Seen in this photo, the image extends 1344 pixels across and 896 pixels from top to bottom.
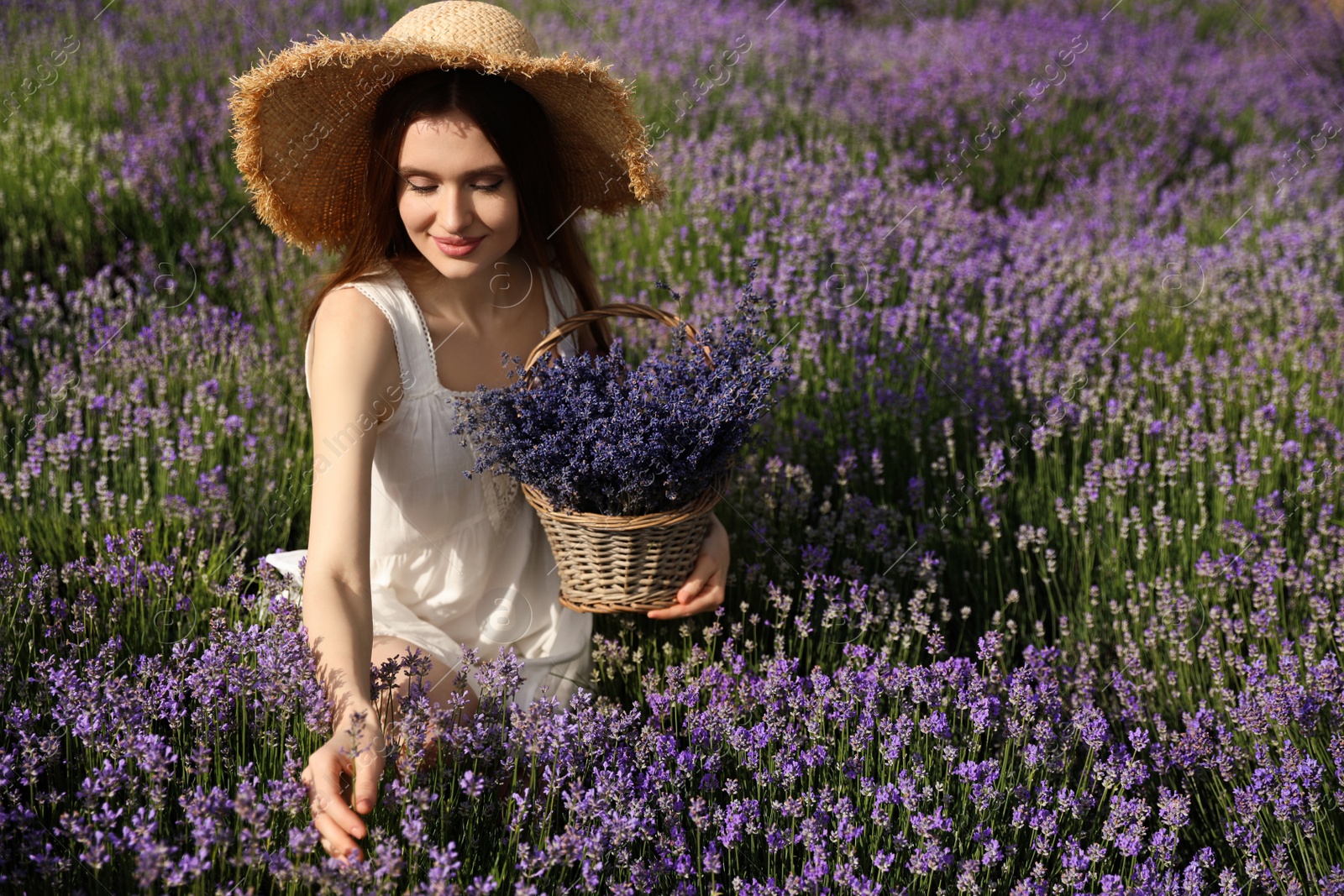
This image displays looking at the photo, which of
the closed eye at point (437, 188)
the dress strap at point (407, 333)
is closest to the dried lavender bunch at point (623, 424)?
the dress strap at point (407, 333)

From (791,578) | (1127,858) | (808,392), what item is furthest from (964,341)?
(1127,858)

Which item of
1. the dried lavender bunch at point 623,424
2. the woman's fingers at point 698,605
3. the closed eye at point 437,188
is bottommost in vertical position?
the woman's fingers at point 698,605

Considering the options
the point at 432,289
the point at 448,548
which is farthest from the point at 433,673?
the point at 432,289

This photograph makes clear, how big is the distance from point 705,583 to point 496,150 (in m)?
1.01

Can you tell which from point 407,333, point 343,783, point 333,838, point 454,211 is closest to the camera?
point 333,838

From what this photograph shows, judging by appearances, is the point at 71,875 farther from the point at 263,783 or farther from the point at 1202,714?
the point at 1202,714

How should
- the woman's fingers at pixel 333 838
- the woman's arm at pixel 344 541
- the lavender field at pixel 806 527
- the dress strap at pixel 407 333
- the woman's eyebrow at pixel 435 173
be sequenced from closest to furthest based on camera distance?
the woman's fingers at pixel 333 838
the woman's arm at pixel 344 541
the lavender field at pixel 806 527
the woman's eyebrow at pixel 435 173
the dress strap at pixel 407 333

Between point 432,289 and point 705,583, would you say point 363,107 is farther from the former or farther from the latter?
point 705,583

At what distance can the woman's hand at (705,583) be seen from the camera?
238cm

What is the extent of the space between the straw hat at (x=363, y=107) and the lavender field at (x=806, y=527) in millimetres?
195

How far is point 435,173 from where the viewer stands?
2.22 m

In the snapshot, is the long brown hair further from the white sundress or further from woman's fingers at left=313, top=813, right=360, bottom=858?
woman's fingers at left=313, top=813, right=360, bottom=858

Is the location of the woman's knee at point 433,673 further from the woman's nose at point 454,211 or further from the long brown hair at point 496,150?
the woman's nose at point 454,211

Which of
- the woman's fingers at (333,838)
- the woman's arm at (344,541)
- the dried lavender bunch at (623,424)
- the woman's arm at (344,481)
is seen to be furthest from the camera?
the dried lavender bunch at (623,424)
